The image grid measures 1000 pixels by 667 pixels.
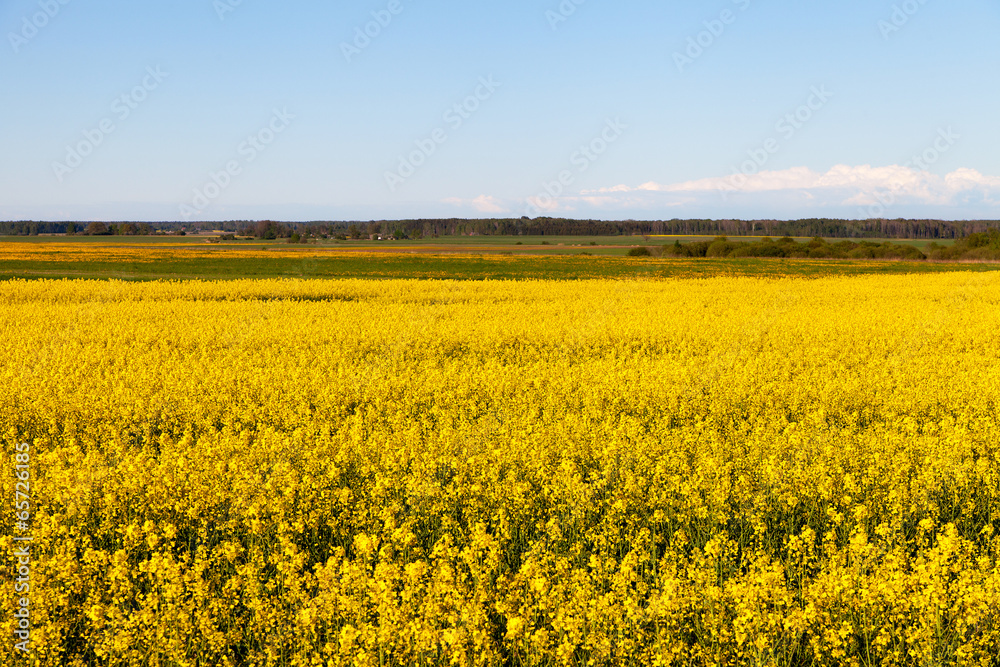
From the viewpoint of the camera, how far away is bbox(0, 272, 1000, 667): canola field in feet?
15.9

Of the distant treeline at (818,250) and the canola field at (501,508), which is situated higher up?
the distant treeline at (818,250)

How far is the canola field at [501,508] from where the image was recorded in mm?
4855

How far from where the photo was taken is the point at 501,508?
6.95 meters

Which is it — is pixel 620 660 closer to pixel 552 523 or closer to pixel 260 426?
pixel 552 523

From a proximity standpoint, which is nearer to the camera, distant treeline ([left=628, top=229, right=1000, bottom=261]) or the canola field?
the canola field

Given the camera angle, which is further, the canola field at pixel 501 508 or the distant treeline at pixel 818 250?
the distant treeline at pixel 818 250

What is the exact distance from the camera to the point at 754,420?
1049 cm

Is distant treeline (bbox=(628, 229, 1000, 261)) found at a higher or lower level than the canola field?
higher

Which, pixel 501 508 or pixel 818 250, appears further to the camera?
pixel 818 250

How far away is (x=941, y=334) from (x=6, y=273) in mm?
54226

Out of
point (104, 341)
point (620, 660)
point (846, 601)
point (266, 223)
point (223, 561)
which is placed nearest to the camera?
point (620, 660)

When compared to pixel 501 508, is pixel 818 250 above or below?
above

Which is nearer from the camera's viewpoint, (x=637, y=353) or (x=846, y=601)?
(x=846, y=601)

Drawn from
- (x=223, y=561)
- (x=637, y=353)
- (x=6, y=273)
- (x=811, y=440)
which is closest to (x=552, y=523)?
(x=223, y=561)
